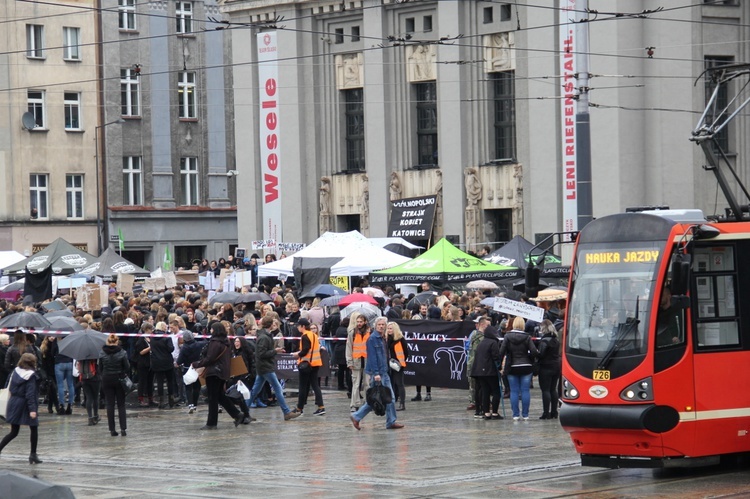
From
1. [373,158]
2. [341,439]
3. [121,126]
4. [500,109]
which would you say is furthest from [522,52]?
[341,439]

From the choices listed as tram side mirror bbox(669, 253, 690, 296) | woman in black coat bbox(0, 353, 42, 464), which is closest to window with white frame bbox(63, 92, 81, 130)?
woman in black coat bbox(0, 353, 42, 464)

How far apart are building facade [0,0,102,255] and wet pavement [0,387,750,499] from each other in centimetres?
3516

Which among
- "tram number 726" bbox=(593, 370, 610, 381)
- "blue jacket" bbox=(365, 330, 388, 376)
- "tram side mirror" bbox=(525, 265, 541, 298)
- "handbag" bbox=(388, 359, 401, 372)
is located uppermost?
"tram side mirror" bbox=(525, 265, 541, 298)

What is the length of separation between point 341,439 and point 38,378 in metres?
4.31

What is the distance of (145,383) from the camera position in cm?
2602

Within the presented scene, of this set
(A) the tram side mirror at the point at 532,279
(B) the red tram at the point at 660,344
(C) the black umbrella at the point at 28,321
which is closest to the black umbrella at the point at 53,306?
(C) the black umbrella at the point at 28,321

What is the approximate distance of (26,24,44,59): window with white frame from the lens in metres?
57.8

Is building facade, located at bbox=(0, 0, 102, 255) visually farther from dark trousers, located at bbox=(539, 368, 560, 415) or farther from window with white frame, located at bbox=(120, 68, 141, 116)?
dark trousers, located at bbox=(539, 368, 560, 415)

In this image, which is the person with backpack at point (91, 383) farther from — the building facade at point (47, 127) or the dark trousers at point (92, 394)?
the building facade at point (47, 127)

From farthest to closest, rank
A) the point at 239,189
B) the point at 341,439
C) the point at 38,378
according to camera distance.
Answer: the point at 239,189 < the point at 341,439 < the point at 38,378

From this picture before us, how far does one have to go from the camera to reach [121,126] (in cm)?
5997

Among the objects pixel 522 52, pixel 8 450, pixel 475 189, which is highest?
pixel 522 52

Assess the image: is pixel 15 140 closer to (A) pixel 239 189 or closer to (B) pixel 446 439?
(A) pixel 239 189

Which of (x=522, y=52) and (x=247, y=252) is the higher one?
(x=522, y=52)
